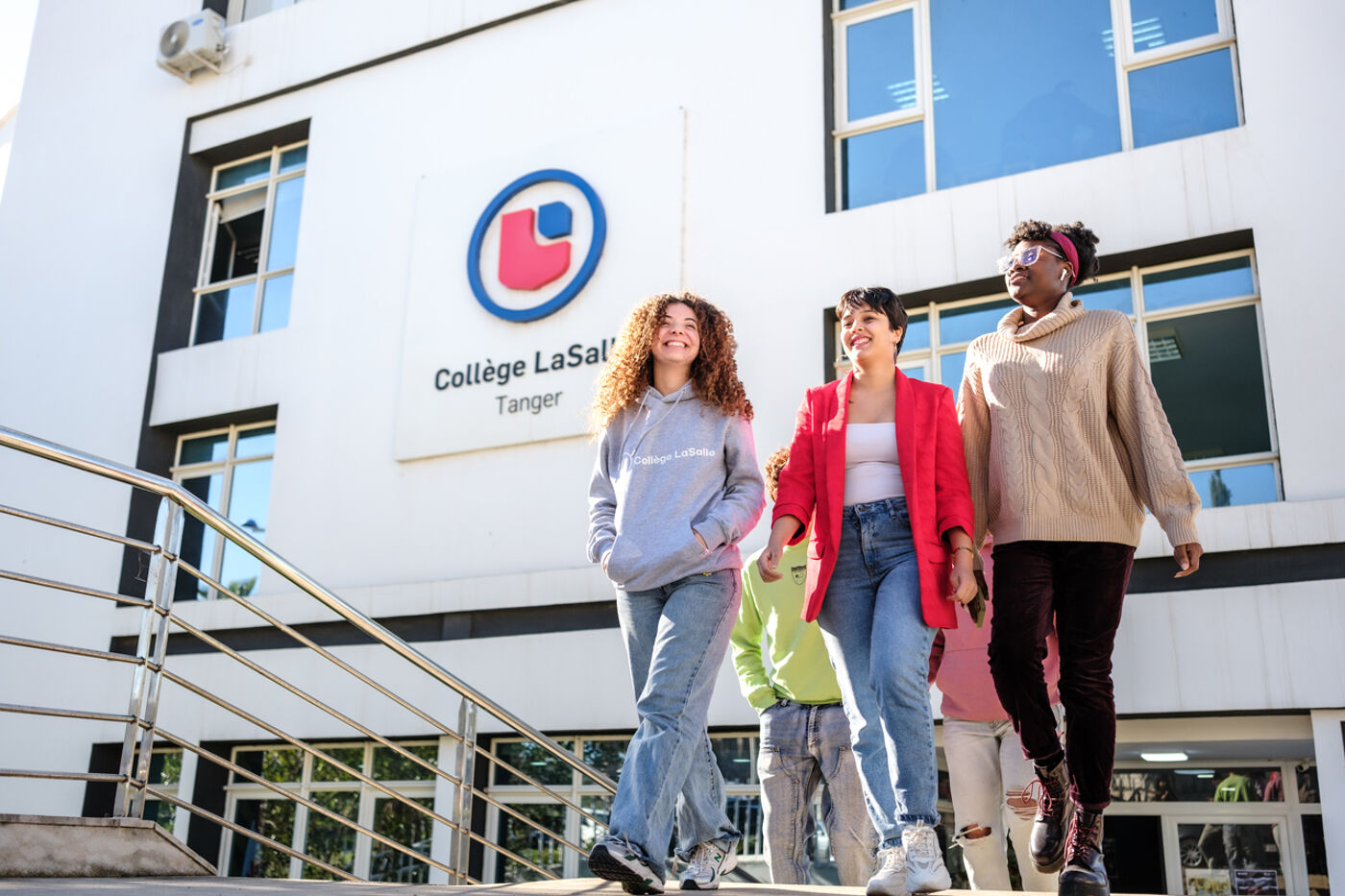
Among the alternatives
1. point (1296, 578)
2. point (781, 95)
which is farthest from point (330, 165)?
point (1296, 578)

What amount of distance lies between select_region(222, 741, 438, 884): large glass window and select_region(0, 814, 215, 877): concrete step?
19.7 ft

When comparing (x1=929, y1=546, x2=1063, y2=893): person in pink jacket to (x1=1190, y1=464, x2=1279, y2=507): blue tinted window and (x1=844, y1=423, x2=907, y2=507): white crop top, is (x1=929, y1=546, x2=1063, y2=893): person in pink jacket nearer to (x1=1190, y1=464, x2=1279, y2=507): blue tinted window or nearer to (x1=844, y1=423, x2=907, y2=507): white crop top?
(x1=844, y1=423, x2=907, y2=507): white crop top

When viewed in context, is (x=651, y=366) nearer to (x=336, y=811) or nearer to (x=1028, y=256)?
(x=1028, y=256)

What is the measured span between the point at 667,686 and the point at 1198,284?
6231 mm

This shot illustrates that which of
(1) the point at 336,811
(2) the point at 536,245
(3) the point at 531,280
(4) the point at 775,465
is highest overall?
(2) the point at 536,245

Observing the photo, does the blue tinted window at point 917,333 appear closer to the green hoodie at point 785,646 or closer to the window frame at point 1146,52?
the window frame at point 1146,52

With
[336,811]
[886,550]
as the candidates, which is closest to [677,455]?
[886,550]

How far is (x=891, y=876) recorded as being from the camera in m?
3.33

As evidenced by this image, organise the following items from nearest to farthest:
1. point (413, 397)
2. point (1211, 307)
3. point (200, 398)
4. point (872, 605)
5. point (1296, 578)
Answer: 1. point (872, 605)
2. point (1296, 578)
3. point (1211, 307)
4. point (413, 397)
5. point (200, 398)

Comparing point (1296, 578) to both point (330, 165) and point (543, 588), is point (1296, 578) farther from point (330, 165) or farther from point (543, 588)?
point (330, 165)

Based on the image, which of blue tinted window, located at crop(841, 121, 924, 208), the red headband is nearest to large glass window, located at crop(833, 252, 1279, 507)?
blue tinted window, located at crop(841, 121, 924, 208)

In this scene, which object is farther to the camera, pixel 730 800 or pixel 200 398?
pixel 200 398

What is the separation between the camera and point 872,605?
145 inches

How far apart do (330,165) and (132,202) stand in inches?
103
